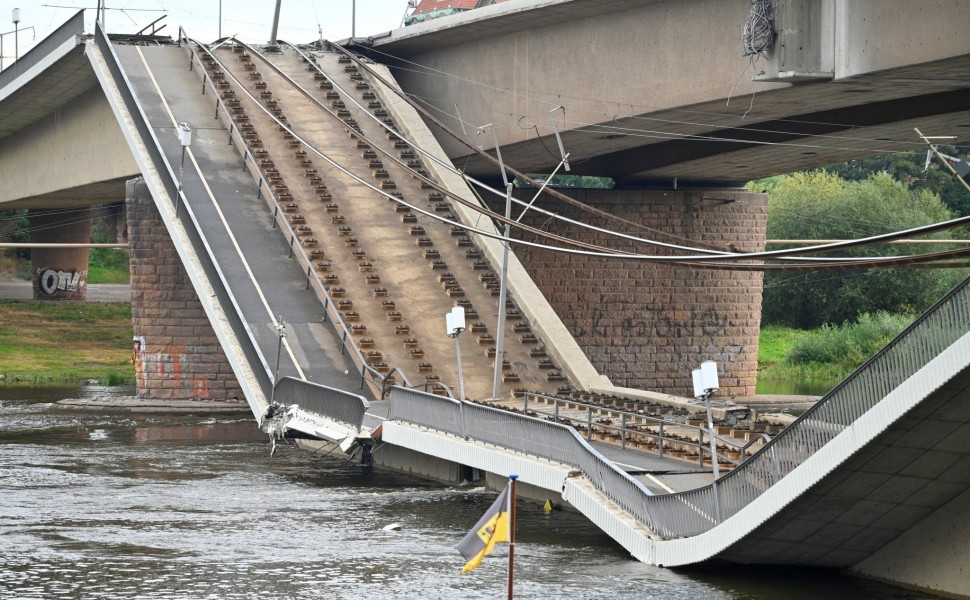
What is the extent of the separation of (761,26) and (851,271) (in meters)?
40.4

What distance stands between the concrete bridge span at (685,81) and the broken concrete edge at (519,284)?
147 cm

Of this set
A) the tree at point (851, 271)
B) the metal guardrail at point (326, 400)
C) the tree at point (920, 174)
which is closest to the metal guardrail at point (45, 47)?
the metal guardrail at point (326, 400)

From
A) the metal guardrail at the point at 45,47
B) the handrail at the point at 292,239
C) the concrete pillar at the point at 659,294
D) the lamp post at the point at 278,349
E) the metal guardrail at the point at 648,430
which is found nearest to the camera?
the metal guardrail at the point at 648,430

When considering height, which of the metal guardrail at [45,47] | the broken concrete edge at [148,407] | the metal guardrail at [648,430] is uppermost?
the metal guardrail at [45,47]

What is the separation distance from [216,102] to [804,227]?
3373cm

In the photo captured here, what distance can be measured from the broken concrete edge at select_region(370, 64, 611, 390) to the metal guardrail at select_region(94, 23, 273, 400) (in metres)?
6.04

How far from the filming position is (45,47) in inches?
1730

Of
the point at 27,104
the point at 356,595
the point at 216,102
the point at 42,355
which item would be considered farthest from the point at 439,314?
the point at 42,355

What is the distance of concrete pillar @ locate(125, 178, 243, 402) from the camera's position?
4166cm

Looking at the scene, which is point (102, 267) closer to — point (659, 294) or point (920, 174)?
point (659, 294)

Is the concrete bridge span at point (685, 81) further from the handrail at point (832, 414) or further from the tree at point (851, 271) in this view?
→ the tree at point (851, 271)

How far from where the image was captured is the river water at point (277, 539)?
19.0 meters

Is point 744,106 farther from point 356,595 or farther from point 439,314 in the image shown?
point 356,595

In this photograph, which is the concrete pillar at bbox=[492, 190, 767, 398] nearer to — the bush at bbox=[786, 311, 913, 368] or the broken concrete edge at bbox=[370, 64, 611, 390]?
the bush at bbox=[786, 311, 913, 368]
